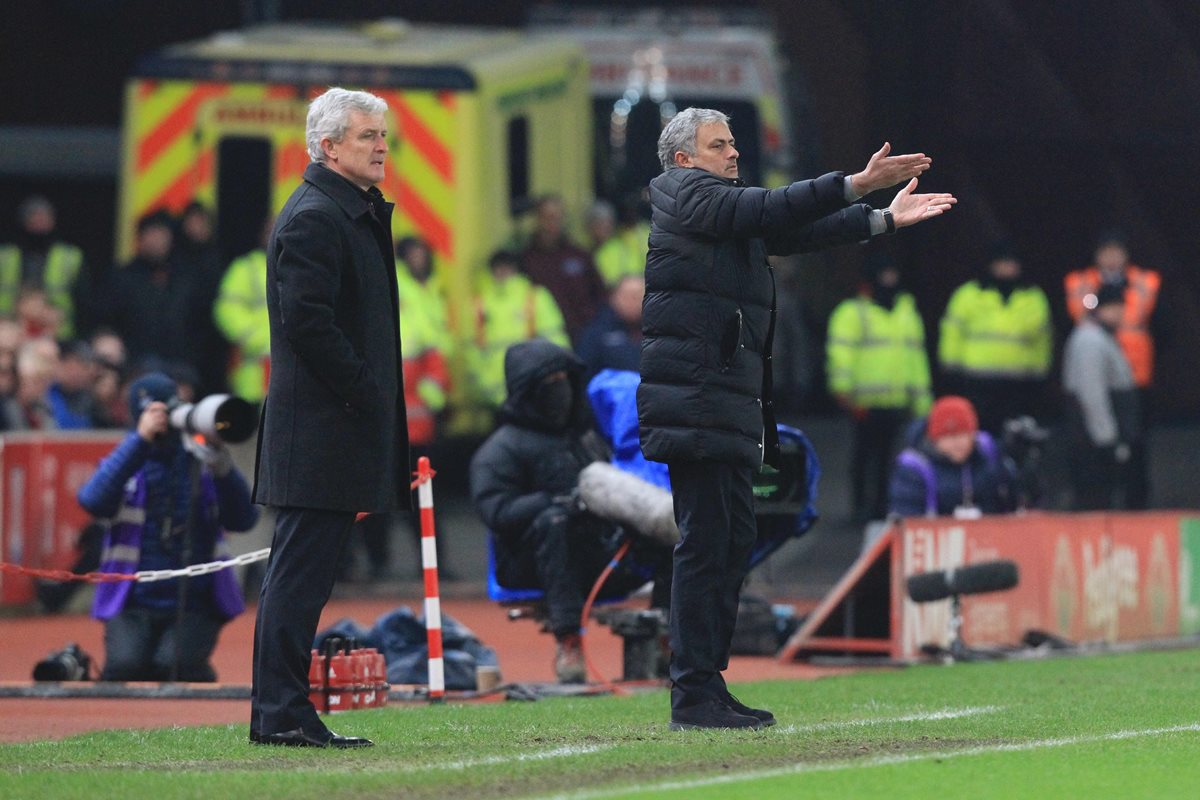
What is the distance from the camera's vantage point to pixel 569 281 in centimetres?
2039

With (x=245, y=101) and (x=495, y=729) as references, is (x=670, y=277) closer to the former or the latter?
(x=495, y=729)

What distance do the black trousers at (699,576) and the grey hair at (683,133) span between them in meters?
1.02

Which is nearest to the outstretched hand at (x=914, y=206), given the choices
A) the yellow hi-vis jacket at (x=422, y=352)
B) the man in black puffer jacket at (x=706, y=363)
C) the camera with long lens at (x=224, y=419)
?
the man in black puffer jacket at (x=706, y=363)

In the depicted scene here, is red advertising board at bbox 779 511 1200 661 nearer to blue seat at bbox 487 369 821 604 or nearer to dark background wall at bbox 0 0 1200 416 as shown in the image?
blue seat at bbox 487 369 821 604

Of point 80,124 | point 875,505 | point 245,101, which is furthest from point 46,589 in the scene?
point 80,124

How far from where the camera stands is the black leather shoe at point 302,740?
8266 mm

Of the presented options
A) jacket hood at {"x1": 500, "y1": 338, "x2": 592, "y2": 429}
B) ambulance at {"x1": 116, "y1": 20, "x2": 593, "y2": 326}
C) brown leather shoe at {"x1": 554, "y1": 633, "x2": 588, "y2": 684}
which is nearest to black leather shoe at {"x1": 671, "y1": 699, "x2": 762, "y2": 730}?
brown leather shoe at {"x1": 554, "y1": 633, "x2": 588, "y2": 684}

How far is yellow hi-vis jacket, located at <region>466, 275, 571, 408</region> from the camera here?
62.1ft

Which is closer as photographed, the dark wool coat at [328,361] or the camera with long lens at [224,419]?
the dark wool coat at [328,361]

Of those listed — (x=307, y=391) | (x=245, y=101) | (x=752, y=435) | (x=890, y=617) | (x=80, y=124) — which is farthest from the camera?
(x=80, y=124)

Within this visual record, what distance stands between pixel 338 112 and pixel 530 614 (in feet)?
13.9

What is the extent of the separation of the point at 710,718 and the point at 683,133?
1901 millimetres

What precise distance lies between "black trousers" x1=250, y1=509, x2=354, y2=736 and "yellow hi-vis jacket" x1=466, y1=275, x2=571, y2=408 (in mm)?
10541

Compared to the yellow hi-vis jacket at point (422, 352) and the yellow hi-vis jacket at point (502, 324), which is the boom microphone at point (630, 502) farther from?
the yellow hi-vis jacket at point (502, 324)
